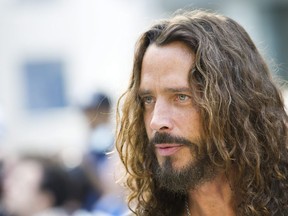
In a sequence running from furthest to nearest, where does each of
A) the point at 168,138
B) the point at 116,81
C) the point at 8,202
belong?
1. the point at 116,81
2. the point at 8,202
3. the point at 168,138

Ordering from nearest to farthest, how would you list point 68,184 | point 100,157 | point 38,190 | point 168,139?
point 168,139 → point 38,190 → point 68,184 → point 100,157

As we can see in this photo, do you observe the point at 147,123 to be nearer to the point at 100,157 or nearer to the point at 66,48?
the point at 100,157

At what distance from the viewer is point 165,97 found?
4.57m

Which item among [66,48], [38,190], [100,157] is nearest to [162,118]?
[38,190]

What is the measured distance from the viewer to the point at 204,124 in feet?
15.0

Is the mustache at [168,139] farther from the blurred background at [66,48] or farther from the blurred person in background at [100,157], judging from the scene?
the blurred background at [66,48]

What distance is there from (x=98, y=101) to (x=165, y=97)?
12.4ft

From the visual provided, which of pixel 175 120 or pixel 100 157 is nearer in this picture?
pixel 175 120

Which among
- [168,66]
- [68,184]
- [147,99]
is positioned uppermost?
[168,66]

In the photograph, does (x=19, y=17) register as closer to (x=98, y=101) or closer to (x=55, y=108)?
(x=55, y=108)

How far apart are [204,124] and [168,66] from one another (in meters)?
0.30

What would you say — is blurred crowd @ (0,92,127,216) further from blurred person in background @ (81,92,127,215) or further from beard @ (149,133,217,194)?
beard @ (149,133,217,194)

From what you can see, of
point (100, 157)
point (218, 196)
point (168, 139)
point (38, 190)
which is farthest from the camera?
point (100, 157)

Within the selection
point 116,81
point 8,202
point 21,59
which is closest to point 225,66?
point 8,202
